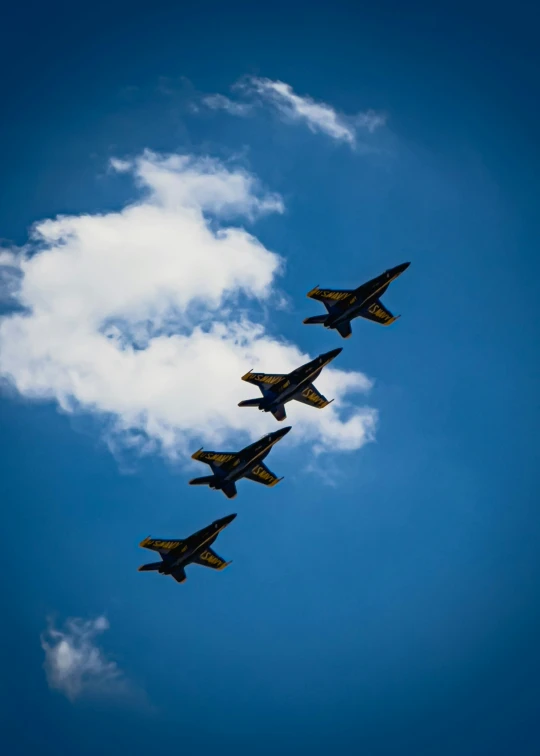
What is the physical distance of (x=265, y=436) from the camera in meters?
85.3

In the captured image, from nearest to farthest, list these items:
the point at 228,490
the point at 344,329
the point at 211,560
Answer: the point at 228,490 → the point at 344,329 → the point at 211,560

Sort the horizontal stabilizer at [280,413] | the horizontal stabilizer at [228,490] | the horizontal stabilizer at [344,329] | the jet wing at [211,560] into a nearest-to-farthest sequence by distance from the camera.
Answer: the horizontal stabilizer at [228,490]
the horizontal stabilizer at [280,413]
the horizontal stabilizer at [344,329]
the jet wing at [211,560]

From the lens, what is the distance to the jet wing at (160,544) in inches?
3438

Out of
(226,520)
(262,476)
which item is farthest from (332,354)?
(226,520)

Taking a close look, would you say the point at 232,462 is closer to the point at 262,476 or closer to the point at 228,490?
the point at 228,490

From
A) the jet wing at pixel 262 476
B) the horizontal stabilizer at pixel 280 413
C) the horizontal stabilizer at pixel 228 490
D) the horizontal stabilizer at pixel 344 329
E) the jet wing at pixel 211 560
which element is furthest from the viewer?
the jet wing at pixel 211 560

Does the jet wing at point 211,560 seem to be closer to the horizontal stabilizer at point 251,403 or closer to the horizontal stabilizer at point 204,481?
the horizontal stabilizer at point 204,481

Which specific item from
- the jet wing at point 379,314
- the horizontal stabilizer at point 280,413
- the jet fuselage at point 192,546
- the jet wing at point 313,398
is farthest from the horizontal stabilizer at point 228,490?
the jet wing at point 379,314

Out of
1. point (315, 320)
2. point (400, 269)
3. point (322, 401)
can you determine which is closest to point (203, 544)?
point (322, 401)

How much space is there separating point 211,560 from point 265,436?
800 inches

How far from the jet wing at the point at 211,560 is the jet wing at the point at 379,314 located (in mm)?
40564

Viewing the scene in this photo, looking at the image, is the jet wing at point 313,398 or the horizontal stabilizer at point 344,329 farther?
the jet wing at point 313,398

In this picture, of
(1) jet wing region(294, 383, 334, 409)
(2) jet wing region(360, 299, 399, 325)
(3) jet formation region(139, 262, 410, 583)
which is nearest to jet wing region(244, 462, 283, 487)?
(3) jet formation region(139, 262, 410, 583)

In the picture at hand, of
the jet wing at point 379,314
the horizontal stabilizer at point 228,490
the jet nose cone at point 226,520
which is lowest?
the jet nose cone at point 226,520
